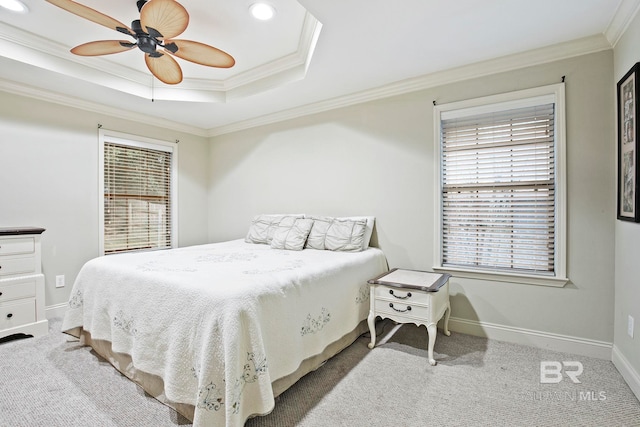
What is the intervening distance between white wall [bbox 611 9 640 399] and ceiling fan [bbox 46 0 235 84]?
265 cm

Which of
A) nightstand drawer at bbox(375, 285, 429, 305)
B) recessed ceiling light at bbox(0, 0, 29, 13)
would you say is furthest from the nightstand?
recessed ceiling light at bbox(0, 0, 29, 13)

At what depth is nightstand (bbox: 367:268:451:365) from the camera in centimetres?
224

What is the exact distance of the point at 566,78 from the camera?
7.79ft

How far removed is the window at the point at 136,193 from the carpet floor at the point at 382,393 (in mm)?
1673

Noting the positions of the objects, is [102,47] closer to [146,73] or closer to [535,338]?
[146,73]

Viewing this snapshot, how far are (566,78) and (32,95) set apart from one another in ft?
16.2

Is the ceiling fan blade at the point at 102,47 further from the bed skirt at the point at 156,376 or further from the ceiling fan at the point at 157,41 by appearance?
the bed skirt at the point at 156,376

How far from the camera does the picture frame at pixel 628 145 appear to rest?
6.03 ft

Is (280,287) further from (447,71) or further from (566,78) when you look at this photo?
(566,78)

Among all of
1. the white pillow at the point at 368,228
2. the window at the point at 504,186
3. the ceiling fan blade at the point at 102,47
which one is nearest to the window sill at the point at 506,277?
the window at the point at 504,186

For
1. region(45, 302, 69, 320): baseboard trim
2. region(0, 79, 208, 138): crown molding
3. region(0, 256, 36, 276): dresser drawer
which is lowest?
region(45, 302, 69, 320): baseboard trim

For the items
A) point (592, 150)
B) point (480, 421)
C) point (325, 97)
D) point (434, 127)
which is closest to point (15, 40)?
point (325, 97)

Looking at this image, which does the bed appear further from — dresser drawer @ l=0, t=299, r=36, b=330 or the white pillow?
dresser drawer @ l=0, t=299, r=36, b=330

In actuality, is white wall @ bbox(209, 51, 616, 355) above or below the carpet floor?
above
